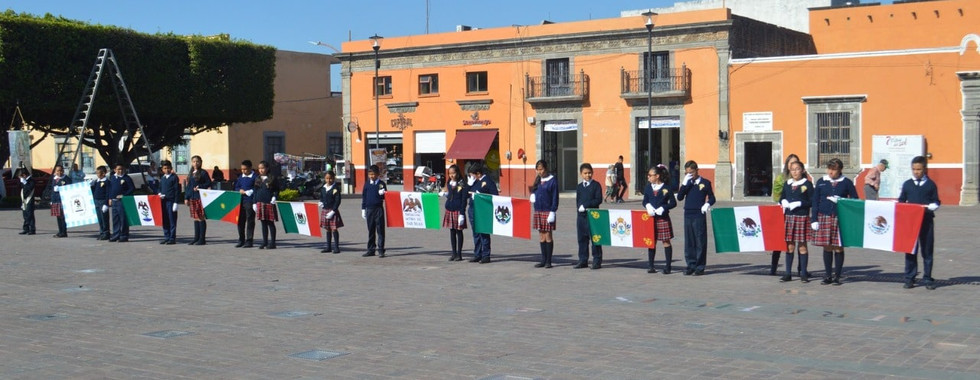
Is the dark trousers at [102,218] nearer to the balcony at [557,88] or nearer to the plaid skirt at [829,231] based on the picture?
the plaid skirt at [829,231]

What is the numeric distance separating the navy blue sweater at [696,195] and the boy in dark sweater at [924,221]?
2.75m

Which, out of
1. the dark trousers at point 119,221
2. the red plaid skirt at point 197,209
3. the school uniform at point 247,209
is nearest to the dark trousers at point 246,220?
the school uniform at point 247,209

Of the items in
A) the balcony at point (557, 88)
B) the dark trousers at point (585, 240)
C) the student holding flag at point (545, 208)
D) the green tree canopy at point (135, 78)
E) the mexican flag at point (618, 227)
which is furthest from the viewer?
the balcony at point (557, 88)

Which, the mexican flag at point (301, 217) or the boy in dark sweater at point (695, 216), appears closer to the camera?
the boy in dark sweater at point (695, 216)

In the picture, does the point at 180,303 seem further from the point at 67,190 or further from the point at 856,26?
the point at 856,26

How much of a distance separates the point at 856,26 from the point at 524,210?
34.1 meters

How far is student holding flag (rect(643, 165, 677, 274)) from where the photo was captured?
50.1 ft

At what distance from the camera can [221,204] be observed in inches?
829

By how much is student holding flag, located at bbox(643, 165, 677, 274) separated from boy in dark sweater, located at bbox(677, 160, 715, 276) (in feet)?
0.72

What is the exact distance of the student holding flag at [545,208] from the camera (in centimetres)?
1625

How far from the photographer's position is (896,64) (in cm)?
3709

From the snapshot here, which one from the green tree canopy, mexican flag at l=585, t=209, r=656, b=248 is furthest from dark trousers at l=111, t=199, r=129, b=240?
the green tree canopy

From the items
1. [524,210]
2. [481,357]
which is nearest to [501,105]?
[524,210]

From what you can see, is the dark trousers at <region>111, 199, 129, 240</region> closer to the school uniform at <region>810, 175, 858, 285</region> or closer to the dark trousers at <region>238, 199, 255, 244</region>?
the dark trousers at <region>238, 199, 255, 244</region>
